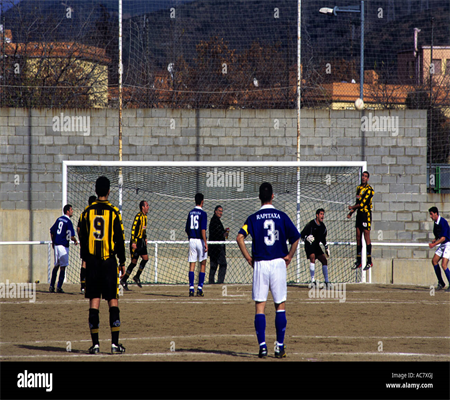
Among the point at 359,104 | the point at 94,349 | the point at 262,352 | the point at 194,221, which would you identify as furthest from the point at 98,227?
the point at 359,104

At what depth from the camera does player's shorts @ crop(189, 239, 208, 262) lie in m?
12.3

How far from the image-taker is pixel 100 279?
6832mm

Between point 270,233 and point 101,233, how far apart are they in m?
1.99

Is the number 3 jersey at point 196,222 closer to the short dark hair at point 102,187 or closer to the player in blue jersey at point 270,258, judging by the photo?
the short dark hair at point 102,187

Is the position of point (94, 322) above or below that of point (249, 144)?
below

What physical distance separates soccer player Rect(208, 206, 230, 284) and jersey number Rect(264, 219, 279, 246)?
28.2ft

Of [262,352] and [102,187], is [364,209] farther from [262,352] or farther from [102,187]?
[102,187]

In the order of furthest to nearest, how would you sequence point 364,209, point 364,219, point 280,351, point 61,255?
point 364,219
point 364,209
point 61,255
point 280,351

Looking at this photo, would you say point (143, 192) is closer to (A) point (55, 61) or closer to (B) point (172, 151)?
→ (B) point (172, 151)

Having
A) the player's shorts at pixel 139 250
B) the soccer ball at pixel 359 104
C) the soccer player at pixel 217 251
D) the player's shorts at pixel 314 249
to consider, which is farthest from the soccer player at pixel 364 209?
the player's shorts at pixel 139 250

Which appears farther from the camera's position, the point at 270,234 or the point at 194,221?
the point at 194,221

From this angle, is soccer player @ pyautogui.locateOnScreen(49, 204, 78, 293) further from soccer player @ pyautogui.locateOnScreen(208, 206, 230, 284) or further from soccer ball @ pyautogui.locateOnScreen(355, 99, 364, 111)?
soccer ball @ pyautogui.locateOnScreen(355, 99, 364, 111)

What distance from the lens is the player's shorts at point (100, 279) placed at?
22.4ft
